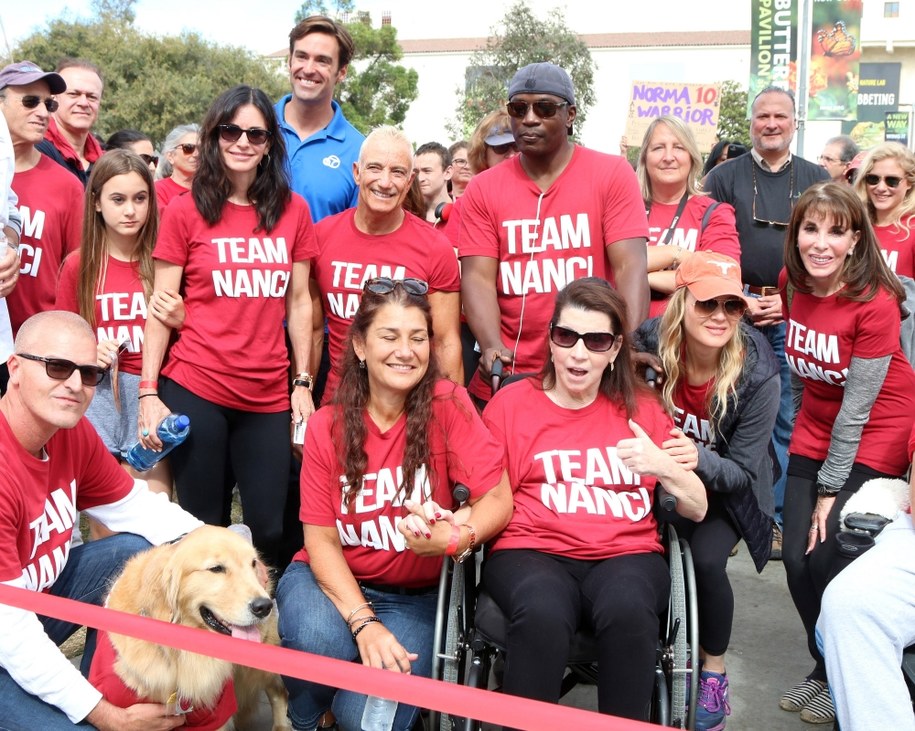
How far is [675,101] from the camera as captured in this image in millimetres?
9109

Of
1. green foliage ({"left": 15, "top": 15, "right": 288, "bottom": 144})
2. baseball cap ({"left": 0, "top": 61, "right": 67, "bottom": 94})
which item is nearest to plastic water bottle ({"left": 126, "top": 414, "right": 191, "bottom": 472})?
baseball cap ({"left": 0, "top": 61, "right": 67, "bottom": 94})

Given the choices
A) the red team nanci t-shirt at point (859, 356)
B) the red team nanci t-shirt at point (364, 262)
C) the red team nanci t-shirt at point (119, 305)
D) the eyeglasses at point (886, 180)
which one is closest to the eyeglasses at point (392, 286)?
the red team nanci t-shirt at point (364, 262)

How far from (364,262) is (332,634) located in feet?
5.30

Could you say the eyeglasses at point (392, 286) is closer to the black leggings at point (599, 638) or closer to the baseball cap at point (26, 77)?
the black leggings at point (599, 638)

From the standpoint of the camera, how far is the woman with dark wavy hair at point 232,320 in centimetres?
380

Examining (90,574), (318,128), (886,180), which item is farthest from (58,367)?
(886,180)

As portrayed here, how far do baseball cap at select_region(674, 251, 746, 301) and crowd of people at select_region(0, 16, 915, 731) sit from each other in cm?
1

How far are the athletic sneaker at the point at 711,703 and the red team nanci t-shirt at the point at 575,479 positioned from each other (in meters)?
0.63

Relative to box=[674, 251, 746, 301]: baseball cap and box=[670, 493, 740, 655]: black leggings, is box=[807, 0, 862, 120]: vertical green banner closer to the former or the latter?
box=[674, 251, 746, 301]: baseball cap

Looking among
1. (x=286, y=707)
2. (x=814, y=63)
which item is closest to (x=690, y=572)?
(x=286, y=707)

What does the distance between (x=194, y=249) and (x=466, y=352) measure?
56.9 inches

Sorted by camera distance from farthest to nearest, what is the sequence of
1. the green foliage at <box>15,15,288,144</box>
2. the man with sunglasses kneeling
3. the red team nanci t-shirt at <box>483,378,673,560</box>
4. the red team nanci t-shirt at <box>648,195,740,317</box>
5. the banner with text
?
the green foliage at <box>15,15,288,144</box>
the banner with text
the red team nanci t-shirt at <box>648,195,740,317</box>
the red team nanci t-shirt at <box>483,378,673,560</box>
the man with sunglasses kneeling

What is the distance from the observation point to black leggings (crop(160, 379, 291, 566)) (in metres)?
3.80

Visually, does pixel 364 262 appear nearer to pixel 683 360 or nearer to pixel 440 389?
pixel 440 389
